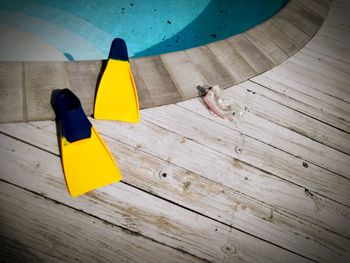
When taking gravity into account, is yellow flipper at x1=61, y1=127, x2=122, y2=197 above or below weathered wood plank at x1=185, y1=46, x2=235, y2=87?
below

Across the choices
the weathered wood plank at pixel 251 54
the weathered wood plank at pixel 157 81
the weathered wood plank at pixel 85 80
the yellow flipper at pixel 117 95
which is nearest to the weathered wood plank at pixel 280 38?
the weathered wood plank at pixel 251 54

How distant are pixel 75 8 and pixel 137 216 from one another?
9.81ft

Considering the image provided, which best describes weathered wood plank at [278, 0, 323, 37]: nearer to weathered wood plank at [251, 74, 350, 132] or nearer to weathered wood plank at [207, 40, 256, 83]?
weathered wood plank at [251, 74, 350, 132]

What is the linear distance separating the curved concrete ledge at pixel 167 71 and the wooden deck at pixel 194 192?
93 millimetres

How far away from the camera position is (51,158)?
1178 mm

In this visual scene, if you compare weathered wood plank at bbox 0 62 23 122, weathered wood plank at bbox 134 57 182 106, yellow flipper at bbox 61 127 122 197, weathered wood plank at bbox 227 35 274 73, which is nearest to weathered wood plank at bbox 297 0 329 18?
weathered wood plank at bbox 227 35 274 73

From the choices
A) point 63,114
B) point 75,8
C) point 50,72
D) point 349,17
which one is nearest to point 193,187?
point 63,114

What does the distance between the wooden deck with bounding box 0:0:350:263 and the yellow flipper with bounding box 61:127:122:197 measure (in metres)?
0.04

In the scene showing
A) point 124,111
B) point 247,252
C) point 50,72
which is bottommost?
point 247,252

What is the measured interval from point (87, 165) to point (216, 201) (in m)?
0.71

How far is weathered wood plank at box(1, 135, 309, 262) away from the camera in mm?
1104

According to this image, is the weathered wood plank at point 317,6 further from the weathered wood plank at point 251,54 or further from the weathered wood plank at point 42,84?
the weathered wood plank at point 42,84

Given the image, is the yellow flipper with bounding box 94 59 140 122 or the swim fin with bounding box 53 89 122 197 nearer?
the swim fin with bounding box 53 89 122 197

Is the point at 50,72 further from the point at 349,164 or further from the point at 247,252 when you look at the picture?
the point at 349,164
